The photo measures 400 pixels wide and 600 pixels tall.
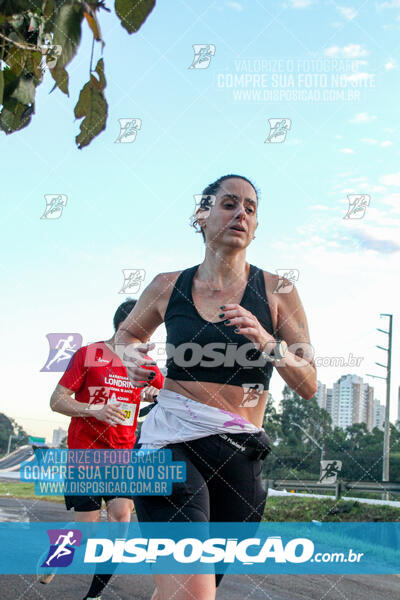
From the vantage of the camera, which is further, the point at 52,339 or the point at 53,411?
→ the point at 52,339

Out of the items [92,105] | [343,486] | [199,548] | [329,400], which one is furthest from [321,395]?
[92,105]

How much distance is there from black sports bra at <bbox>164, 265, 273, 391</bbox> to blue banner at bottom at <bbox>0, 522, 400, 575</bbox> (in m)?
0.66

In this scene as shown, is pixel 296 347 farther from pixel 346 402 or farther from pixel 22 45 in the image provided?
pixel 346 402

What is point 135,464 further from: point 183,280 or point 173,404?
point 183,280

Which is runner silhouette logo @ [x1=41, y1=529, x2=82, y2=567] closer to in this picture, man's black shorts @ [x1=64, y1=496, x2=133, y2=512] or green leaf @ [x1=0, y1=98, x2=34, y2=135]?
man's black shorts @ [x1=64, y1=496, x2=133, y2=512]

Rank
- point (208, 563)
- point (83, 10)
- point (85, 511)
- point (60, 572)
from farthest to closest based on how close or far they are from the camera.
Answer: point (60, 572) → point (85, 511) → point (208, 563) → point (83, 10)

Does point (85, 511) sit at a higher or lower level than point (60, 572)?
higher

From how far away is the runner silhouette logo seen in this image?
16.7 feet

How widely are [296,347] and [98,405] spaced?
2.44m

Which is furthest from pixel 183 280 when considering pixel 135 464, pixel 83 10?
pixel 83 10

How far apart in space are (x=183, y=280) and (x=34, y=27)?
1.98 meters

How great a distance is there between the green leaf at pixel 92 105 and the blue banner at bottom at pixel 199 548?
5.88ft

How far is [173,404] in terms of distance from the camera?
3086 millimetres

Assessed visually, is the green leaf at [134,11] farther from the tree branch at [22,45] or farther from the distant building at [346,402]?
the distant building at [346,402]
